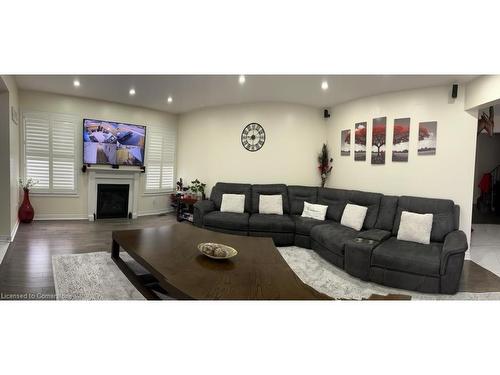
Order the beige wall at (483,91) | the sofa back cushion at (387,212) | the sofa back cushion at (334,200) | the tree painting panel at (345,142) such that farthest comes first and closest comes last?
the sofa back cushion at (387,212) < the sofa back cushion at (334,200) < the tree painting panel at (345,142) < the beige wall at (483,91)

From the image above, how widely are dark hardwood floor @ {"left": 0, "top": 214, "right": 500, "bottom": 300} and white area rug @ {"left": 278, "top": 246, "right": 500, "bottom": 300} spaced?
2.0 inches

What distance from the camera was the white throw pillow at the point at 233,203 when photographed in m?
1.42

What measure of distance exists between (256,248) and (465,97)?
4.64 feet

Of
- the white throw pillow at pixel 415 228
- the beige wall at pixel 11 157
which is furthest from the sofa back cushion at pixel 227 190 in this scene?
the white throw pillow at pixel 415 228

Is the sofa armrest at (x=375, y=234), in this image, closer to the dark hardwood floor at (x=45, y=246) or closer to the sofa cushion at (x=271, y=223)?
the sofa cushion at (x=271, y=223)

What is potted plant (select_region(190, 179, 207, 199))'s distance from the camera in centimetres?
143

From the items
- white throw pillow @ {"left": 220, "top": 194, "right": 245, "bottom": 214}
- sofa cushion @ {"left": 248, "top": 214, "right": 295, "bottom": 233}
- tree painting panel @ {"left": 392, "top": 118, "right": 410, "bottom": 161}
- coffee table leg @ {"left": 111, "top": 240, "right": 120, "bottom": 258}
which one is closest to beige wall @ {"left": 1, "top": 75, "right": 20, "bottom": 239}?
coffee table leg @ {"left": 111, "top": 240, "right": 120, "bottom": 258}

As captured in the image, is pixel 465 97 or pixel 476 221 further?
pixel 476 221

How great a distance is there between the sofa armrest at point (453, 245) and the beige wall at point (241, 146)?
3.16ft

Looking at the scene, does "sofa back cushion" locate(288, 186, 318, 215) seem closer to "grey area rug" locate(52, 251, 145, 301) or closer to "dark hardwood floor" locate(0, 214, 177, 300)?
"dark hardwood floor" locate(0, 214, 177, 300)


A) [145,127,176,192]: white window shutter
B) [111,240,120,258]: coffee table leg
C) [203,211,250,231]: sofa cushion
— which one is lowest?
[111,240,120,258]: coffee table leg
